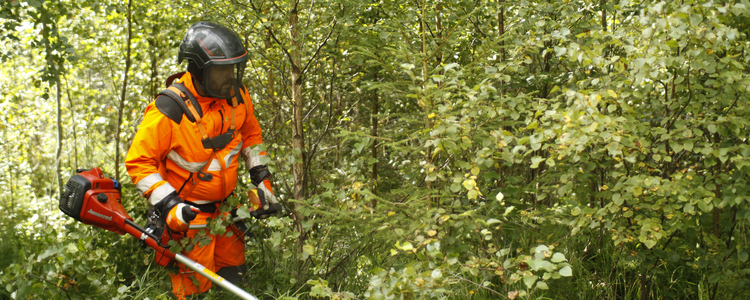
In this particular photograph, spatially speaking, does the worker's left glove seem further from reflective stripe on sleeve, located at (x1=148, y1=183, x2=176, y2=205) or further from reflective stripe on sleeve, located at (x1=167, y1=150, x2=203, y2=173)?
reflective stripe on sleeve, located at (x1=148, y1=183, x2=176, y2=205)

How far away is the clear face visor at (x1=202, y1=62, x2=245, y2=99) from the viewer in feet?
10.0

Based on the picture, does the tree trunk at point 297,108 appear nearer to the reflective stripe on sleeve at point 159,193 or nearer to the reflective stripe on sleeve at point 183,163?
the reflective stripe on sleeve at point 183,163

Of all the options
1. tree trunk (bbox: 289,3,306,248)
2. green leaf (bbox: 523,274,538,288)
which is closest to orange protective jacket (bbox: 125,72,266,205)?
tree trunk (bbox: 289,3,306,248)

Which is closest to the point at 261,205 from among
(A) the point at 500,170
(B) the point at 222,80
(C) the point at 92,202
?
(B) the point at 222,80

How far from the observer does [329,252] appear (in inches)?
137

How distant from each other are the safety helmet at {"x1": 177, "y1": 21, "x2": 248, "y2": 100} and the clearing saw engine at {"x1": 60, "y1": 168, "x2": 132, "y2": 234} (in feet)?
2.82

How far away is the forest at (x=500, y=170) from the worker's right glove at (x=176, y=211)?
45 cm

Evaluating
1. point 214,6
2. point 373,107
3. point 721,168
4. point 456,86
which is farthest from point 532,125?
point 373,107

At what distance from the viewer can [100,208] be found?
2957 mm

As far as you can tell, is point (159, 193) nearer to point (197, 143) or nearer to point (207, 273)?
point (197, 143)

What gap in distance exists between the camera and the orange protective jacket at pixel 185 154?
2.92m

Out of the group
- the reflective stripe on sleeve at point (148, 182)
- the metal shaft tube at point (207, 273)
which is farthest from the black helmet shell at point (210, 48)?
the metal shaft tube at point (207, 273)

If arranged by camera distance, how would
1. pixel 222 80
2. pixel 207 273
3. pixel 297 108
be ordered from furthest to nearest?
pixel 297 108 → pixel 222 80 → pixel 207 273

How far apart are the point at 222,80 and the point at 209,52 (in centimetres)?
20
